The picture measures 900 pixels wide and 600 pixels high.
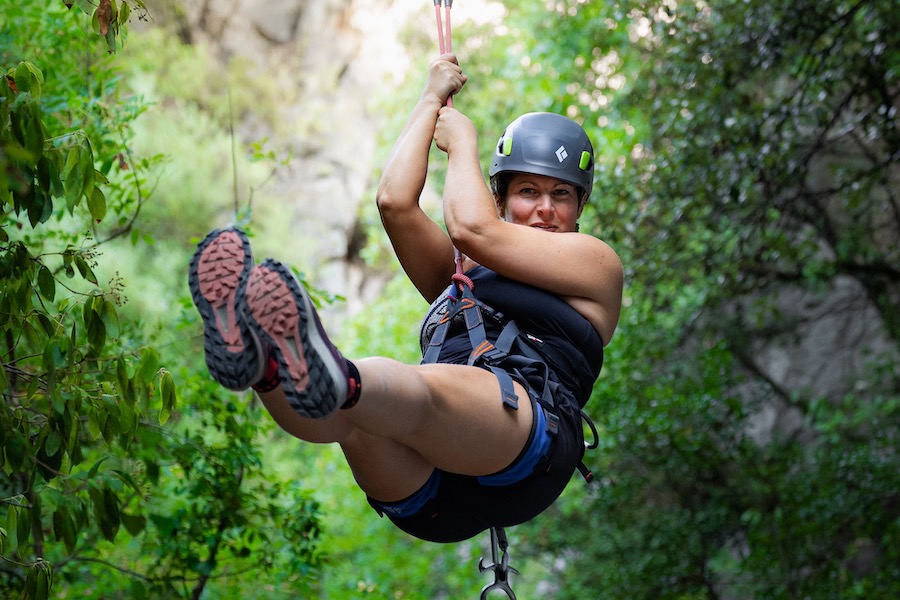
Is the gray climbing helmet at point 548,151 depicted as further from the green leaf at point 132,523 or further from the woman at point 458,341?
the green leaf at point 132,523

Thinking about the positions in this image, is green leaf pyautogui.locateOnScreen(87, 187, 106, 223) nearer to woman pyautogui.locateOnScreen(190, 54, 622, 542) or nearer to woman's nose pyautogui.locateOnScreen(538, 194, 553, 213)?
woman pyautogui.locateOnScreen(190, 54, 622, 542)

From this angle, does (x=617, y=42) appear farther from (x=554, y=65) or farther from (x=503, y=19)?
(x=503, y=19)

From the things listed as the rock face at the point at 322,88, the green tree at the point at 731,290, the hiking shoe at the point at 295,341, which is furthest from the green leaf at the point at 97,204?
the rock face at the point at 322,88

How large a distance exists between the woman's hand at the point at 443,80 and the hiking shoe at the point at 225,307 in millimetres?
1000

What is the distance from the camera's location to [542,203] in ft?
9.25

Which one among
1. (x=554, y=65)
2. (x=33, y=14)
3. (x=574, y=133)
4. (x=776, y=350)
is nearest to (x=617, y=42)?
(x=554, y=65)

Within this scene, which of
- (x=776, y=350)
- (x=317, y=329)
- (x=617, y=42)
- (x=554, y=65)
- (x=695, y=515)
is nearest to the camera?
(x=317, y=329)

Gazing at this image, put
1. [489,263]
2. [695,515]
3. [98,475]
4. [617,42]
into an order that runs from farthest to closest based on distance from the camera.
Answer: [617,42], [695,515], [98,475], [489,263]

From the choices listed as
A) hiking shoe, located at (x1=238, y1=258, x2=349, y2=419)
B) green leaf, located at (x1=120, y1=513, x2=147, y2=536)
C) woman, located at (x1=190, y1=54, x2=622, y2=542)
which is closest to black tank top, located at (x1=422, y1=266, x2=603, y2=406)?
woman, located at (x1=190, y1=54, x2=622, y2=542)

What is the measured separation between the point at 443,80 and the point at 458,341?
774mm

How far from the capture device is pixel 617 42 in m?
9.00

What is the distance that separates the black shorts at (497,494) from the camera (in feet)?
7.72

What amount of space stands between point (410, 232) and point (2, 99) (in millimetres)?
1097

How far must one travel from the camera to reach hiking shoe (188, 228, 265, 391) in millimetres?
1845
